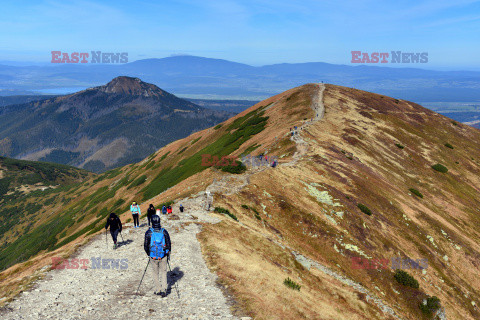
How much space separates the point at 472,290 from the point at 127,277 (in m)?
36.5

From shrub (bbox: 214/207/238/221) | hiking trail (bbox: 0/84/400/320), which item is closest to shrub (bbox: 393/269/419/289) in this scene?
hiking trail (bbox: 0/84/400/320)

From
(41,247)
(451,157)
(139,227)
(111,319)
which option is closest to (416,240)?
(139,227)

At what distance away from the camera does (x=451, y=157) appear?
72250mm

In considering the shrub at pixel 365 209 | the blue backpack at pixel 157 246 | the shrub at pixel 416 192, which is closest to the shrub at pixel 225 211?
the blue backpack at pixel 157 246

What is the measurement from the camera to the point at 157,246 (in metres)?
Result: 13.0

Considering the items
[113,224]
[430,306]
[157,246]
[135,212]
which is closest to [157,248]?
[157,246]

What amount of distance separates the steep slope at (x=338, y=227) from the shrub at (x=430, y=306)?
63cm

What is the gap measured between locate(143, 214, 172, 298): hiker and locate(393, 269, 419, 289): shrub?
23768 millimetres

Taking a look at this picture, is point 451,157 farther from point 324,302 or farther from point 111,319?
point 111,319

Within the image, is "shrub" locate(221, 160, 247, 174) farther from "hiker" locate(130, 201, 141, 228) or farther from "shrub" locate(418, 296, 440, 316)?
"shrub" locate(418, 296, 440, 316)

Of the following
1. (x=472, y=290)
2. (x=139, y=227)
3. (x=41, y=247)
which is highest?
(x=139, y=227)

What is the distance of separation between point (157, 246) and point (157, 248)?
96 mm

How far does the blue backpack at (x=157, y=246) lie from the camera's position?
1297 centimetres

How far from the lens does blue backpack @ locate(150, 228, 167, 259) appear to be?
13.0 metres
